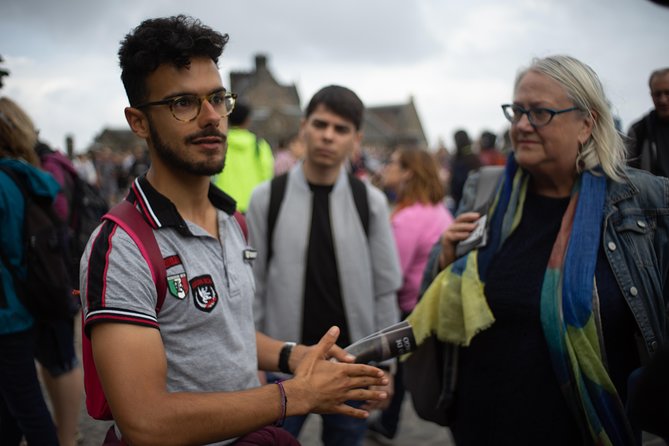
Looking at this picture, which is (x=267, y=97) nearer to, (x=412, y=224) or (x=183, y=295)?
(x=412, y=224)

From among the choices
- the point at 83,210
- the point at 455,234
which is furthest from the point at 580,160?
the point at 83,210

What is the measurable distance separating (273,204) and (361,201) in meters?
0.51

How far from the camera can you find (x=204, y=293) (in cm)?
157

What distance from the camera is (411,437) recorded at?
4.11 m

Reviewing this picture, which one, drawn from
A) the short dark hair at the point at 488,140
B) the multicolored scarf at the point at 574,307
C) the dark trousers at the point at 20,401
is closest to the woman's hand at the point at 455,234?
the multicolored scarf at the point at 574,307

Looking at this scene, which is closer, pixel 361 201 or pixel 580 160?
pixel 580 160

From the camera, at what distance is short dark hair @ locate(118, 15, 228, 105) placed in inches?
61.8

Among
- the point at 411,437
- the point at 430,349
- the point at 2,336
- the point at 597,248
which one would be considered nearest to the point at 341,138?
the point at 430,349

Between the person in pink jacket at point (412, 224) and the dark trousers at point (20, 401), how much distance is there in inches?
94.5

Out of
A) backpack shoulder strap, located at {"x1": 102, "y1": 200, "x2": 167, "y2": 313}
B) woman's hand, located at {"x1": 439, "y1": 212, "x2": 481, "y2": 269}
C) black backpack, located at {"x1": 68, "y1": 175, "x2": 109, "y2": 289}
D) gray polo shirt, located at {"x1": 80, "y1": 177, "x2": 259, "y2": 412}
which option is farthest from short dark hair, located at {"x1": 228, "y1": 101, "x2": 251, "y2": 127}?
backpack shoulder strap, located at {"x1": 102, "y1": 200, "x2": 167, "y2": 313}

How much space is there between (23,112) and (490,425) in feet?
10.1

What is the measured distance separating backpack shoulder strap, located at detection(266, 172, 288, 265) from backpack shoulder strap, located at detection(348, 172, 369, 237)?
409 mm

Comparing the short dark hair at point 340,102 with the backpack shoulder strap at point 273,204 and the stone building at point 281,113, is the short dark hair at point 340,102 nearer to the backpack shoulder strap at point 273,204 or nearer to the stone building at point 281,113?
the backpack shoulder strap at point 273,204

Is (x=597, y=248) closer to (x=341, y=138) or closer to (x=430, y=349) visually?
(x=430, y=349)
